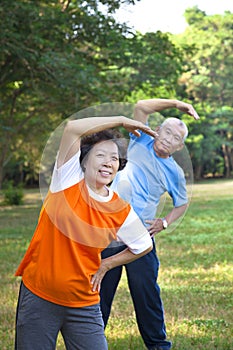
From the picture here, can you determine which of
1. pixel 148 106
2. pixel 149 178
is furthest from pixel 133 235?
A: pixel 148 106

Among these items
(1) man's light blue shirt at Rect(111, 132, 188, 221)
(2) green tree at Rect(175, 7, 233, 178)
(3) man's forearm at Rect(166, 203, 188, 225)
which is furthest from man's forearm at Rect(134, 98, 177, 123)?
(2) green tree at Rect(175, 7, 233, 178)

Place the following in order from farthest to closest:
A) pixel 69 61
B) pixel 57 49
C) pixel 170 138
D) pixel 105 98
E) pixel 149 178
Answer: pixel 57 49
pixel 105 98
pixel 69 61
pixel 149 178
pixel 170 138

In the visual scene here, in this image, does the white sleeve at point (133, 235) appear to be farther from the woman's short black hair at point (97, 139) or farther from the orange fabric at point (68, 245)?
the woman's short black hair at point (97, 139)

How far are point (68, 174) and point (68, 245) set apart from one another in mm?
334

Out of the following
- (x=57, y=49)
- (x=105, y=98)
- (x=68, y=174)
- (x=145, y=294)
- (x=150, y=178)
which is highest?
(x=57, y=49)

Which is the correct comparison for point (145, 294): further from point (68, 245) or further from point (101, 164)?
point (101, 164)

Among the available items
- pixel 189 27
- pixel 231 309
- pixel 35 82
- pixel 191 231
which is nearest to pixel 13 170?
pixel 189 27

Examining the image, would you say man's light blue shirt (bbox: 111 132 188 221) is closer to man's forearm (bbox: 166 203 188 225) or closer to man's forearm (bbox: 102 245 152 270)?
man's forearm (bbox: 166 203 188 225)

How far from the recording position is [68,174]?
300cm

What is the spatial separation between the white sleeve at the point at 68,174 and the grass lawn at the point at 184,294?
4.49 feet

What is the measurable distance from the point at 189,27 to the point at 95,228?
5501 centimetres

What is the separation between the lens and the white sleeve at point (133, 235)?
3.16m

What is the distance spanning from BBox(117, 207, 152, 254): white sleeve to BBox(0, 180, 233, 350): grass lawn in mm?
979

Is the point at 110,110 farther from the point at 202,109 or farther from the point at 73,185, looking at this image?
the point at 202,109
